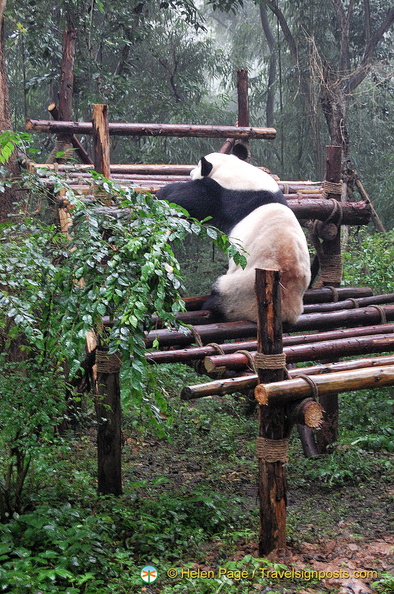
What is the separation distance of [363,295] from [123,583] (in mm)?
3127

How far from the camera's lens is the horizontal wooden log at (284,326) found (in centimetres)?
375

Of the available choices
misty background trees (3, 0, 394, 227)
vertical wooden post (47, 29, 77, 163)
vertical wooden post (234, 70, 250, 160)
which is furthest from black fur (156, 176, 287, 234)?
misty background trees (3, 0, 394, 227)

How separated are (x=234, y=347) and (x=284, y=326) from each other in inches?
27.4

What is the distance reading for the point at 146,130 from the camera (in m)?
6.35

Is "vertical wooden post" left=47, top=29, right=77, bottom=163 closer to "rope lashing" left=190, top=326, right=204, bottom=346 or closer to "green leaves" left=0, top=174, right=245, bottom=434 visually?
"rope lashing" left=190, top=326, right=204, bottom=346

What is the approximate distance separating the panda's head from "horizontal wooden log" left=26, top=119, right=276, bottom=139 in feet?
5.14

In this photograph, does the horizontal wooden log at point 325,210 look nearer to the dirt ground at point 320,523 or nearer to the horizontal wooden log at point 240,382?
the horizontal wooden log at point 240,382

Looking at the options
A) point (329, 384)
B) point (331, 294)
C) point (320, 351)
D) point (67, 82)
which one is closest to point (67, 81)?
point (67, 82)

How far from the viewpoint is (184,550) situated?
129 inches

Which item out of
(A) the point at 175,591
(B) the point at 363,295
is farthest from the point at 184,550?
(B) the point at 363,295

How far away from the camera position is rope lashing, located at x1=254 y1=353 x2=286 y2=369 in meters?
3.13

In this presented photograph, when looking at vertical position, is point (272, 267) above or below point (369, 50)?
below

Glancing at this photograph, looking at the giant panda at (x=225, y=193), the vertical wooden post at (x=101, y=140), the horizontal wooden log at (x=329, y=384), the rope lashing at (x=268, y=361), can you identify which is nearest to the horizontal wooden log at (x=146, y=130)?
the vertical wooden post at (x=101, y=140)

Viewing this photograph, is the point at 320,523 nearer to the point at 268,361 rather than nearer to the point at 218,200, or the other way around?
the point at 268,361
